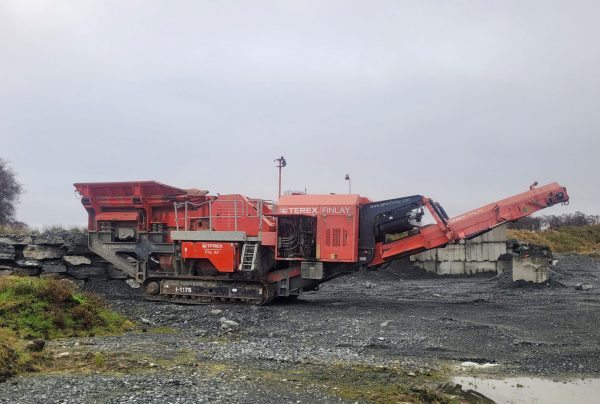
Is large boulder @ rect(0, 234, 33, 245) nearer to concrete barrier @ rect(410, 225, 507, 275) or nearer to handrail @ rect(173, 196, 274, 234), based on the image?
handrail @ rect(173, 196, 274, 234)

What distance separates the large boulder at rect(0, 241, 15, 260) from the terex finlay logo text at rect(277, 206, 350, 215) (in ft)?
24.8

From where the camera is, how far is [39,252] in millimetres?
15266

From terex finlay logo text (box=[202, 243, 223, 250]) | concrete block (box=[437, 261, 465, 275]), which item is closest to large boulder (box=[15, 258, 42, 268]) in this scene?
terex finlay logo text (box=[202, 243, 223, 250])

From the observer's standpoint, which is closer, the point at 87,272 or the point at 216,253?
the point at 216,253

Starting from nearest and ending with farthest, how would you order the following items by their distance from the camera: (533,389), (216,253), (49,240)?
→ (533,389) → (216,253) → (49,240)

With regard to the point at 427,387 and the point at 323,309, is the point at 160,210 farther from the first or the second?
the point at 427,387

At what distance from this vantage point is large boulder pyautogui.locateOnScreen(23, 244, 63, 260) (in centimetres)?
1520

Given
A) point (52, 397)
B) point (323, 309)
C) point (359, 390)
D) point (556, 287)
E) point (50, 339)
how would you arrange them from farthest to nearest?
point (556, 287) < point (323, 309) < point (50, 339) < point (359, 390) < point (52, 397)

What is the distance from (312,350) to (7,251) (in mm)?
10667

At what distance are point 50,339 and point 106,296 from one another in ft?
18.8

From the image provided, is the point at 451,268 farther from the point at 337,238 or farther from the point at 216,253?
the point at 216,253

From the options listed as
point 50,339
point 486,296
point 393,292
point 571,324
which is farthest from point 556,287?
point 50,339

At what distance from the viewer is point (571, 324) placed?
33.4ft

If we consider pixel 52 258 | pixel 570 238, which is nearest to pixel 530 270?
pixel 52 258
